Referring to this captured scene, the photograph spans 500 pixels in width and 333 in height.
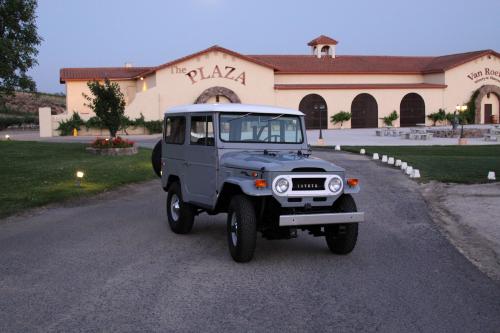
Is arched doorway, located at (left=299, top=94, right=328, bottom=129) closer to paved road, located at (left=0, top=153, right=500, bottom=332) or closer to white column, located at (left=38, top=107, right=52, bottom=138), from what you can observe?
white column, located at (left=38, top=107, right=52, bottom=138)

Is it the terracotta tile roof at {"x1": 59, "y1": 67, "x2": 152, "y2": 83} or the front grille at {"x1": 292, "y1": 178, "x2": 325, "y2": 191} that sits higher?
the terracotta tile roof at {"x1": 59, "y1": 67, "x2": 152, "y2": 83}

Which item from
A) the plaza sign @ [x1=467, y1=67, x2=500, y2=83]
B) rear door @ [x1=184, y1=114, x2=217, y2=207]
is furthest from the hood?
the plaza sign @ [x1=467, y1=67, x2=500, y2=83]

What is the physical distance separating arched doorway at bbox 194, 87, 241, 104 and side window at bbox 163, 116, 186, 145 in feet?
124

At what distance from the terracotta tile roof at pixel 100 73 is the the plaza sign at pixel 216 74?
18.0ft

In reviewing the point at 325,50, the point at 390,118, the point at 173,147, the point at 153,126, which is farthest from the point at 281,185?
the point at 325,50

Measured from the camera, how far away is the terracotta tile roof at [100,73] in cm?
4997

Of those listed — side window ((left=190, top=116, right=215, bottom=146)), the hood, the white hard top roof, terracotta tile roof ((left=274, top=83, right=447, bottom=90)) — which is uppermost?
terracotta tile roof ((left=274, top=83, right=447, bottom=90))

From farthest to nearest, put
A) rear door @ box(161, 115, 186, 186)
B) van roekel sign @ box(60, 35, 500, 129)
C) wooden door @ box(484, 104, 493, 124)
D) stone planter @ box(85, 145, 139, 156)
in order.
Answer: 1. wooden door @ box(484, 104, 493, 124)
2. van roekel sign @ box(60, 35, 500, 129)
3. stone planter @ box(85, 145, 139, 156)
4. rear door @ box(161, 115, 186, 186)

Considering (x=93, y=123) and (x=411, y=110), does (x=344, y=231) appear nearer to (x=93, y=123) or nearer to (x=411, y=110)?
(x=93, y=123)

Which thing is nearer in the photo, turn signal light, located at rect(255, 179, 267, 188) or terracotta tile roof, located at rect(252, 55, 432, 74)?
turn signal light, located at rect(255, 179, 267, 188)

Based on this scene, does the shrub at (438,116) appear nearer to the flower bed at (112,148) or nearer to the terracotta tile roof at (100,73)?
the terracotta tile roof at (100,73)

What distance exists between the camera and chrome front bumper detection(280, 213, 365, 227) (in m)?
7.45

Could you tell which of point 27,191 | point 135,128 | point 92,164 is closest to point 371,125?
point 135,128

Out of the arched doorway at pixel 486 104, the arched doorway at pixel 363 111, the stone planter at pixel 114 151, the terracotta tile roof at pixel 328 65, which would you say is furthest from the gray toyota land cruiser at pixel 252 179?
the arched doorway at pixel 486 104
